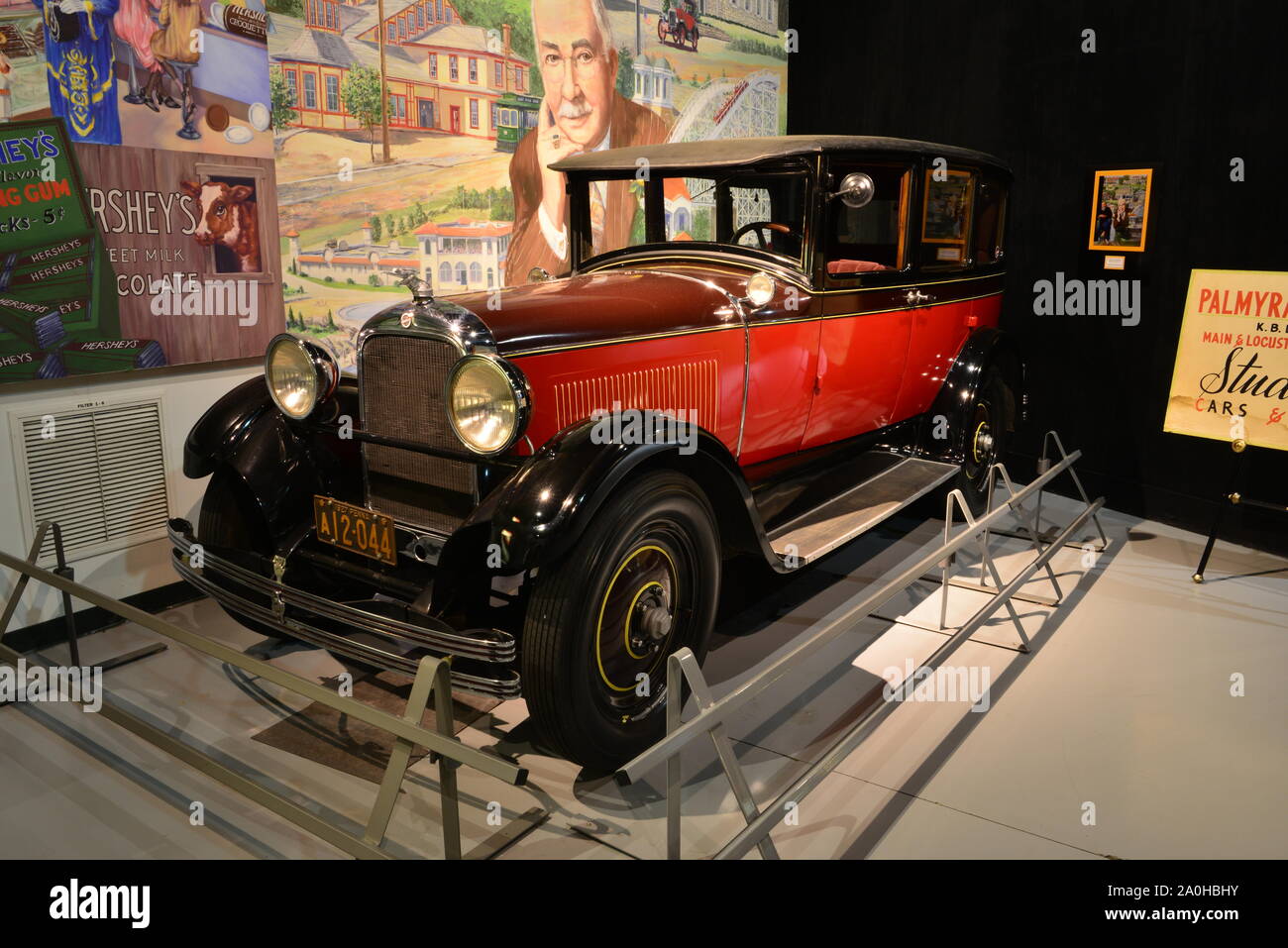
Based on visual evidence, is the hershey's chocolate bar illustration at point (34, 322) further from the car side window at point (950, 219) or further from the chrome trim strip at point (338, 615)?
the car side window at point (950, 219)

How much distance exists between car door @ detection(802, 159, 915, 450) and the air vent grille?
264 centimetres

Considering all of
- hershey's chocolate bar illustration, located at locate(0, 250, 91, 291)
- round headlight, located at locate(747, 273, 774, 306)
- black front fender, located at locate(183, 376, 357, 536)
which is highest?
hershey's chocolate bar illustration, located at locate(0, 250, 91, 291)

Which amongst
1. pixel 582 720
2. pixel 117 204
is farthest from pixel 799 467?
pixel 117 204

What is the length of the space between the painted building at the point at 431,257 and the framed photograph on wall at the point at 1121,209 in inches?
130

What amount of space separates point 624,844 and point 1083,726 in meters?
1.58

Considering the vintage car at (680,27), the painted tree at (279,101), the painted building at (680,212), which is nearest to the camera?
the painted tree at (279,101)

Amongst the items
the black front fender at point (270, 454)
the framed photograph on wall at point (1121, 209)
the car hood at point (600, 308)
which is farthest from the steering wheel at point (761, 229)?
the framed photograph on wall at point (1121, 209)

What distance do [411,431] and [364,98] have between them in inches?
89.9

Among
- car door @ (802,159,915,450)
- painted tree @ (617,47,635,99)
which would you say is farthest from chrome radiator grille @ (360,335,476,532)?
painted tree @ (617,47,635,99)

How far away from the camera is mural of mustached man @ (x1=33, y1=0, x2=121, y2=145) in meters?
3.22

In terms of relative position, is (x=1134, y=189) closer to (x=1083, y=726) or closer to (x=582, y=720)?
(x=1083, y=726)

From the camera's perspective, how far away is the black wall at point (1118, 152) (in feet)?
14.8

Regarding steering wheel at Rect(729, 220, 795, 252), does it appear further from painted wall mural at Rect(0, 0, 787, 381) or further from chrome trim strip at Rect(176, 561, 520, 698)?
chrome trim strip at Rect(176, 561, 520, 698)

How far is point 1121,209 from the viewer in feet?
16.6
